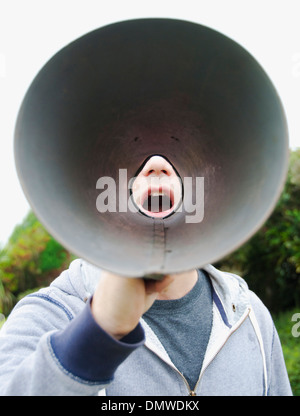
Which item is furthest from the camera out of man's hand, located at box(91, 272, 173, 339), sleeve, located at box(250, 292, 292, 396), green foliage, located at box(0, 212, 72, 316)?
green foliage, located at box(0, 212, 72, 316)

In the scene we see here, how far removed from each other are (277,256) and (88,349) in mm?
7008

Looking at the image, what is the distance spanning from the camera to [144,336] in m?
0.94

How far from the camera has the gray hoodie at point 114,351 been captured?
88 cm

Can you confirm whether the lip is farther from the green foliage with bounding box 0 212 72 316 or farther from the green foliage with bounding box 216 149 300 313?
the green foliage with bounding box 0 212 72 316

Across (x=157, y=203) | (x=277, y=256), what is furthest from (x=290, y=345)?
(x=157, y=203)

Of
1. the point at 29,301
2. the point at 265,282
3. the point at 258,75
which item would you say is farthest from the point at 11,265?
the point at 258,75

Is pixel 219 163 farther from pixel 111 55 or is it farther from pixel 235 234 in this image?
pixel 111 55

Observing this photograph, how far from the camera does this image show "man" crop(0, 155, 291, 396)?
0.87 m

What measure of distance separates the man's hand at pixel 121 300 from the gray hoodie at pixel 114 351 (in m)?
0.03

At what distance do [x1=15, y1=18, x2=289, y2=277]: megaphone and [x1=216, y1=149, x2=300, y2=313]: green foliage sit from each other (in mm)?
5569

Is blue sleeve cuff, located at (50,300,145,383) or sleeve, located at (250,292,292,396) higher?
blue sleeve cuff, located at (50,300,145,383)

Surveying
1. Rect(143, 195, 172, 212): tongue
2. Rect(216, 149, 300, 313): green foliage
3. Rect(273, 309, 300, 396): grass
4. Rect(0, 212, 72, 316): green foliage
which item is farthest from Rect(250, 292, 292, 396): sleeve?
Rect(0, 212, 72, 316): green foliage

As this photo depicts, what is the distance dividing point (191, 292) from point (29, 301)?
21.8 inches

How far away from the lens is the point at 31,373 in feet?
2.89
